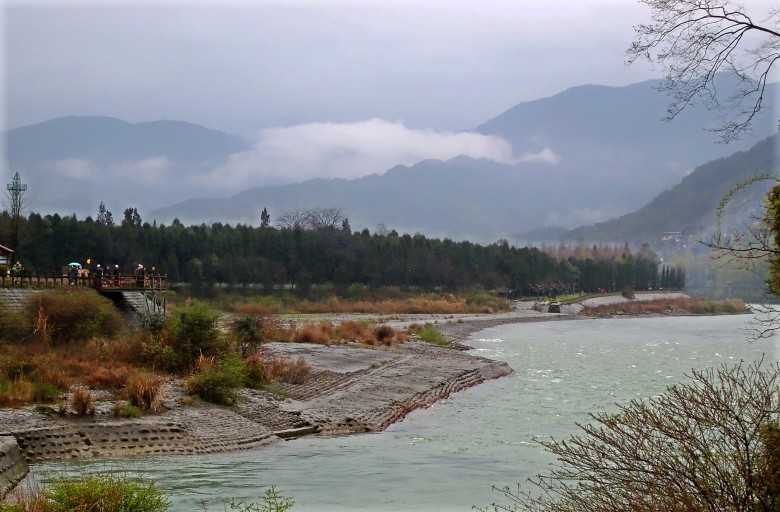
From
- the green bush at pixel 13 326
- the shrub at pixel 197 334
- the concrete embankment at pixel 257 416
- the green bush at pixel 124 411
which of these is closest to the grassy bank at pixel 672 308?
the concrete embankment at pixel 257 416

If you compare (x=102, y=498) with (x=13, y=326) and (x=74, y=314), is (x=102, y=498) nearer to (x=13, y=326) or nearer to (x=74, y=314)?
(x=13, y=326)

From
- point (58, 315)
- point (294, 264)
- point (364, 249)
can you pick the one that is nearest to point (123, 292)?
point (58, 315)

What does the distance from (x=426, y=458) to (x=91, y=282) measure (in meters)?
25.5

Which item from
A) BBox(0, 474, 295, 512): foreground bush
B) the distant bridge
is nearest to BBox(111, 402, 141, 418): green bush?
BBox(0, 474, 295, 512): foreground bush

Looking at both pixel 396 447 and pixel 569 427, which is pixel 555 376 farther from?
pixel 396 447

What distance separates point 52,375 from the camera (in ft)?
87.9

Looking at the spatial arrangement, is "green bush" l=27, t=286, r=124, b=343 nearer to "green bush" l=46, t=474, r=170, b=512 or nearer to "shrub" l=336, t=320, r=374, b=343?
"shrub" l=336, t=320, r=374, b=343

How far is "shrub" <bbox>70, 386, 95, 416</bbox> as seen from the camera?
76.7 ft

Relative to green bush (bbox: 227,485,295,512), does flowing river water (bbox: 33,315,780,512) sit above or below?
below

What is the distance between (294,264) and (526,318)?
29096 mm

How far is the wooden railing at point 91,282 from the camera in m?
39.6

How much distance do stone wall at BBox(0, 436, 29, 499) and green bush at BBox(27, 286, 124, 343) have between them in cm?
1532

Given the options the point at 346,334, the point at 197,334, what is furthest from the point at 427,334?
the point at 197,334

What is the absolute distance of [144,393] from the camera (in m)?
25.3
